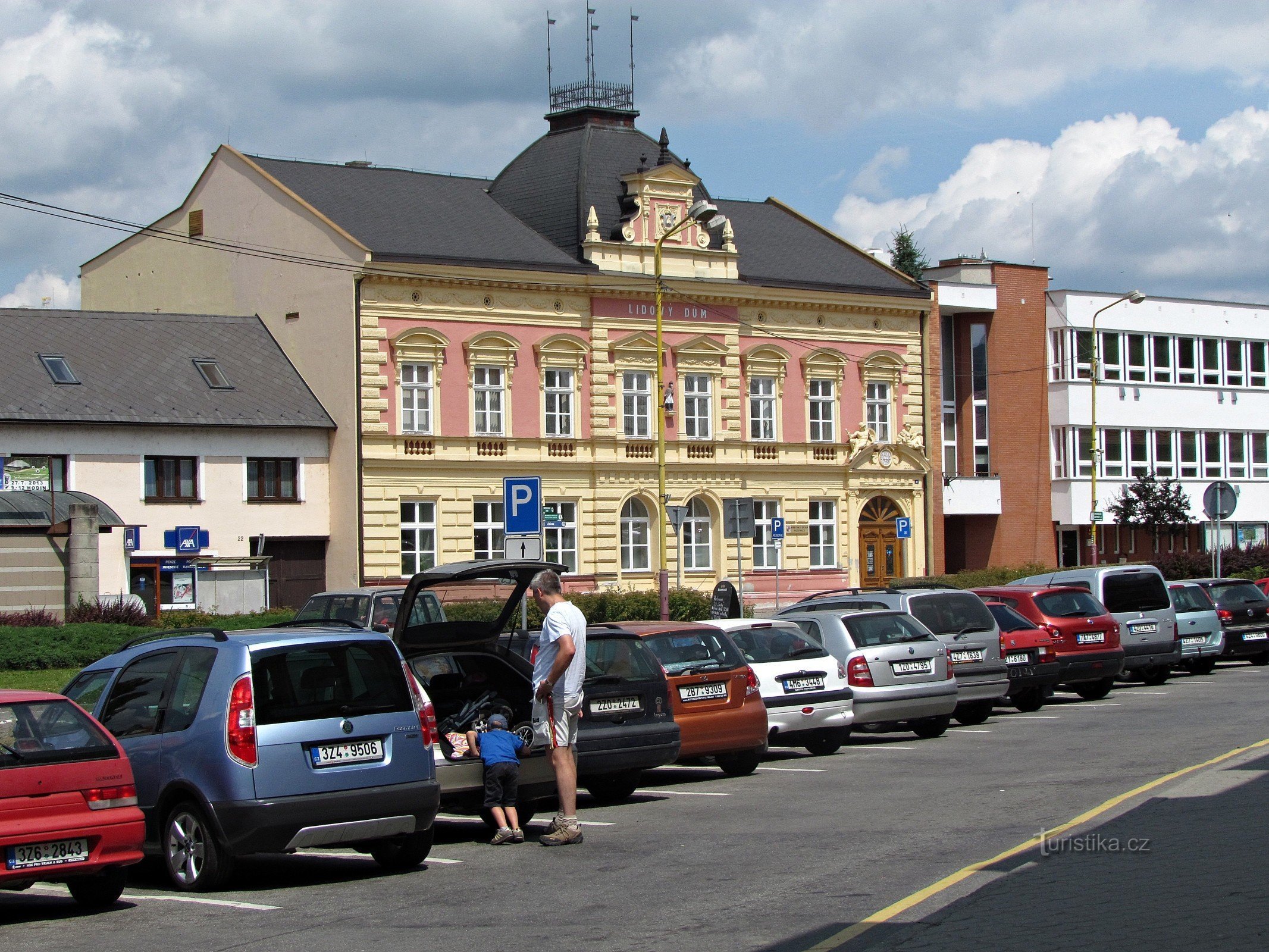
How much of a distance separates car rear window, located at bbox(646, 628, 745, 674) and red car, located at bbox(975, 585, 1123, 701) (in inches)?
338

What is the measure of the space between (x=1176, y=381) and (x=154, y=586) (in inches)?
1517

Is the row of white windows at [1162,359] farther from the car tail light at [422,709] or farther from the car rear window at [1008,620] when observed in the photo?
the car tail light at [422,709]

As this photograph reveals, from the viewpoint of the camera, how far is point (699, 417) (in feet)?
163

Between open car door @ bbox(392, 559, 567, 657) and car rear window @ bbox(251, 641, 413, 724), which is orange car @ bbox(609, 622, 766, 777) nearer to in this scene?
open car door @ bbox(392, 559, 567, 657)

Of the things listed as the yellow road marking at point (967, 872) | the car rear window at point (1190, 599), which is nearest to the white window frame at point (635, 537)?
the car rear window at point (1190, 599)

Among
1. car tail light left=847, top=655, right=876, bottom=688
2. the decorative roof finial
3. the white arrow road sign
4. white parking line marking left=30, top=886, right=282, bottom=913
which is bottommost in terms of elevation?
white parking line marking left=30, top=886, right=282, bottom=913

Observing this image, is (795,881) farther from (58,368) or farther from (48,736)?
(58,368)

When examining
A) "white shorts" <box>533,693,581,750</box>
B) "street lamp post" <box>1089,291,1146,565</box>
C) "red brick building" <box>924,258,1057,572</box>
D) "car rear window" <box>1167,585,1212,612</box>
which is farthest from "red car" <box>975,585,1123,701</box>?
"red brick building" <box>924,258,1057,572</box>

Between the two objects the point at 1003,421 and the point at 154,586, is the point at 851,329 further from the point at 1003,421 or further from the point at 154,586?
the point at 154,586

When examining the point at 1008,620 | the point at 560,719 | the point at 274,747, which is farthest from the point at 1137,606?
the point at 274,747

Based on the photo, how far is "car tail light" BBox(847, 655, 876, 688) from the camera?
19500 millimetres

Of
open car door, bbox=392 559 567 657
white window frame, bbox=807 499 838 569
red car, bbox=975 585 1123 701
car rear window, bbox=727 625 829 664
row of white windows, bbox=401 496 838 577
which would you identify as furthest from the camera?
white window frame, bbox=807 499 838 569

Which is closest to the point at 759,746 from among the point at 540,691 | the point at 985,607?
the point at 540,691

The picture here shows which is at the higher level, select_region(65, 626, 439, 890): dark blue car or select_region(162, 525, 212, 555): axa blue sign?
select_region(162, 525, 212, 555): axa blue sign
